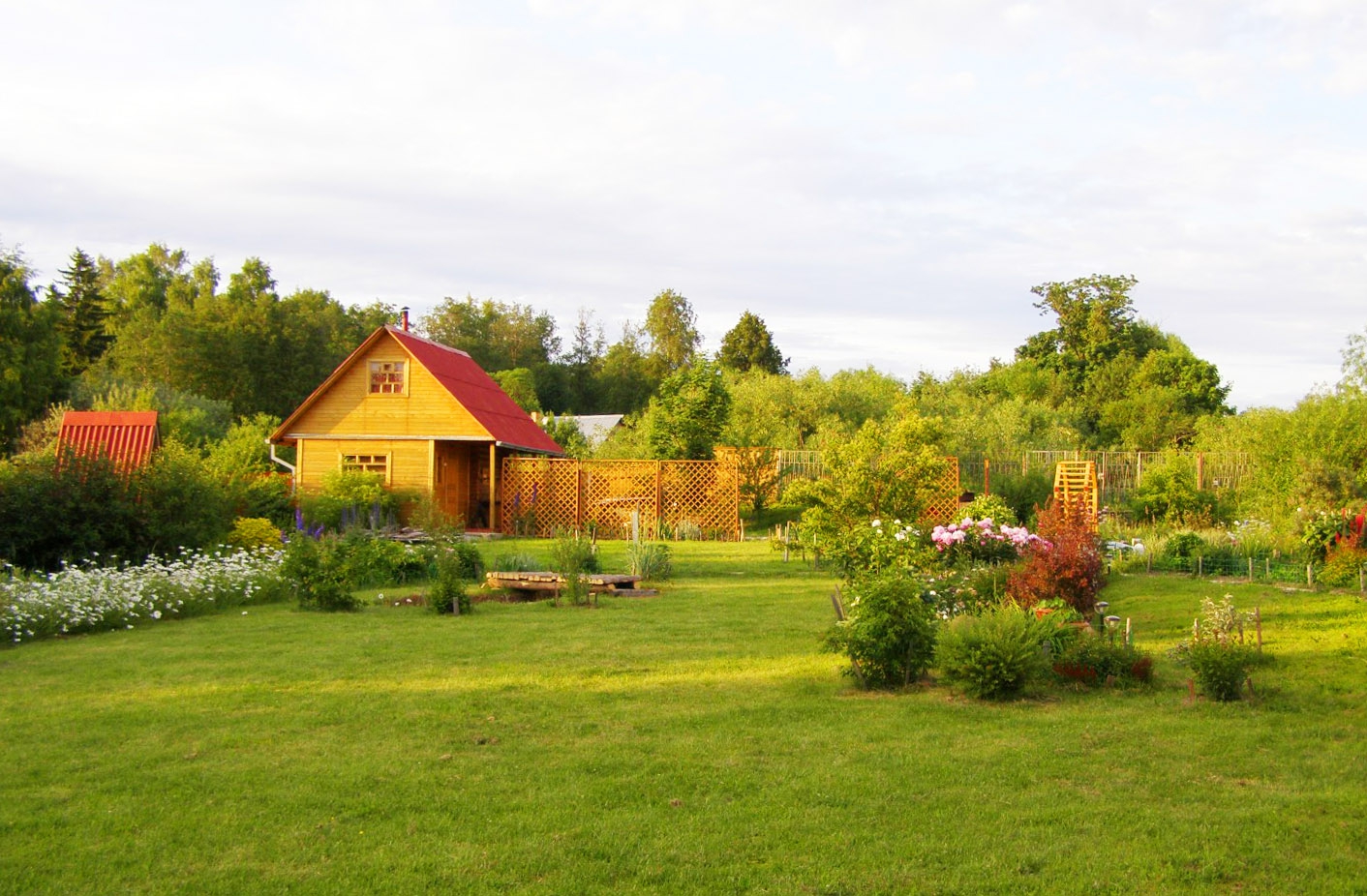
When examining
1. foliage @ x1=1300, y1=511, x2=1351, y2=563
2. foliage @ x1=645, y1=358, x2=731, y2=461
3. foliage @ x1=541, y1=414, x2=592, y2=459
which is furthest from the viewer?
foliage @ x1=541, y1=414, x2=592, y2=459

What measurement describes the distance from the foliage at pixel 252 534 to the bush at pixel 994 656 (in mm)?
11742

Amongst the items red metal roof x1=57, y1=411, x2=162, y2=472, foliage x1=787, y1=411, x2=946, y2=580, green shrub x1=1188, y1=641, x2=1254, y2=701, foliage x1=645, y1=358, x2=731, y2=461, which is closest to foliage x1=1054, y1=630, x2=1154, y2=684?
green shrub x1=1188, y1=641, x2=1254, y2=701

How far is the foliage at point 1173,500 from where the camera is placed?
19.1m

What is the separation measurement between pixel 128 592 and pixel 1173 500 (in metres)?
16.7

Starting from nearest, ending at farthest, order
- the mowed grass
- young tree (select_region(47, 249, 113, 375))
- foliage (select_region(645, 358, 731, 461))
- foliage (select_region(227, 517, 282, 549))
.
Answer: the mowed grass, foliage (select_region(227, 517, 282, 549)), foliage (select_region(645, 358, 731, 461)), young tree (select_region(47, 249, 113, 375))

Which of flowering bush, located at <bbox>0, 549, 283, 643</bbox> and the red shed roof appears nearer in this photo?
flowering bush, located at <bbox>0, 549, 283, 643</bbox>

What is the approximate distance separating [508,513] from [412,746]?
18.6 m

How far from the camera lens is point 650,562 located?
14234mm

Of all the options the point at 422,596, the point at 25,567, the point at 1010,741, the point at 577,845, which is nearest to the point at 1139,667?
the point at 1010,741

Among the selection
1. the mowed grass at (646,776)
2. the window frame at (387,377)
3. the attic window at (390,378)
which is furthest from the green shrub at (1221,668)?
the attic window at (390,378)

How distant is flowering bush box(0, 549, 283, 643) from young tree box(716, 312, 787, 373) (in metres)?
42.3

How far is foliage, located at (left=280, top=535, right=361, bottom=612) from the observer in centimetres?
1125

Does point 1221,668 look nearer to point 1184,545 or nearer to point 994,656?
point 994,656

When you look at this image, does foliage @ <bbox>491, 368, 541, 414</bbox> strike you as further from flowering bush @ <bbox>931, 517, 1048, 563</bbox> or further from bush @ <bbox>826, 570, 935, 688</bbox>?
bush @ <bbox>826, 570, 935, 688</bbox>
